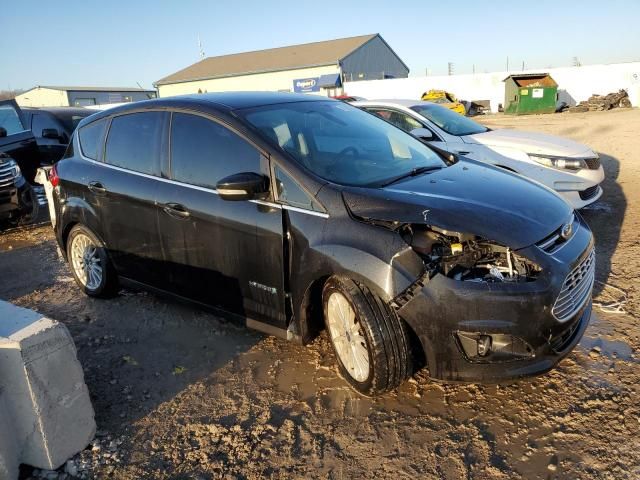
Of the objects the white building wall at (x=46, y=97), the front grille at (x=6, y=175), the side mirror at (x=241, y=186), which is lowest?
the front grille at (x=6, y=175)

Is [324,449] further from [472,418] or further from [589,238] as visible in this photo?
[589,238]

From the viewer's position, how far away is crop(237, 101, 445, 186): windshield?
337 centimetres

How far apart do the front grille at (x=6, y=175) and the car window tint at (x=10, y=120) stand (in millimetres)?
1776

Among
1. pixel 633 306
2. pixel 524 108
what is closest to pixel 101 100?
pixel 524 108

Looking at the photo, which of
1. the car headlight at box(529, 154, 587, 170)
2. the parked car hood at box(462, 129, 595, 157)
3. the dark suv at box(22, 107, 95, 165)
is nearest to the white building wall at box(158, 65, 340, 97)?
the dark suv at box(22, 107, 95, 165)

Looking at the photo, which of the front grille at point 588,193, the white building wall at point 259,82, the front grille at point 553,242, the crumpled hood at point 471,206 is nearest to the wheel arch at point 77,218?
the crumpled hood at point 471,206

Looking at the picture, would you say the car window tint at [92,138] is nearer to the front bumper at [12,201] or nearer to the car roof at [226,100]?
the car roof at [226,100]

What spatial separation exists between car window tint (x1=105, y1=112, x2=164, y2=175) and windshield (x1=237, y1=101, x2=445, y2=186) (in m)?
0.86

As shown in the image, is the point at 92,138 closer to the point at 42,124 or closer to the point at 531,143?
the point at 531,143

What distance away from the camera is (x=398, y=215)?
2.85m

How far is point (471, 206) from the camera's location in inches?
114

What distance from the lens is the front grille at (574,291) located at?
8.86 ft

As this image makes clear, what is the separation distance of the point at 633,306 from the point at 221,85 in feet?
169

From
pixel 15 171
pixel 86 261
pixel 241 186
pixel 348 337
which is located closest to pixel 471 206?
pixel 348 337
